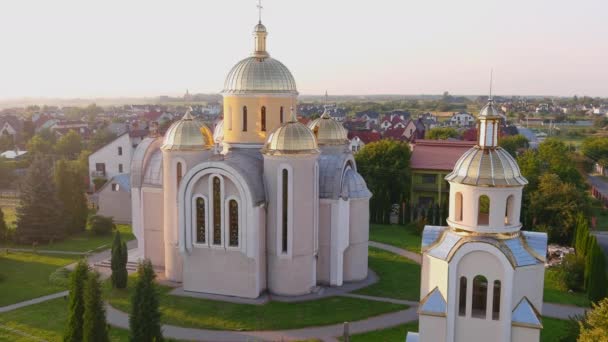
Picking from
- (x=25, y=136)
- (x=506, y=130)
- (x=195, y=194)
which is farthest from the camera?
(x=25, y=136)

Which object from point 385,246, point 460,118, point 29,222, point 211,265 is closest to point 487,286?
point 211,265

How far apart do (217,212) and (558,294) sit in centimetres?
1699

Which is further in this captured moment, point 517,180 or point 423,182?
point 423,182

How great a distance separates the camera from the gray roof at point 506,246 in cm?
1594

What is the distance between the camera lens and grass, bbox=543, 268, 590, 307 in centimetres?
2597

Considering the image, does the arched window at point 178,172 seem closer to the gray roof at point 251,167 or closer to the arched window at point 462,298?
the gray roof at point 251,167

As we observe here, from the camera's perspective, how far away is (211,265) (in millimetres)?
26047

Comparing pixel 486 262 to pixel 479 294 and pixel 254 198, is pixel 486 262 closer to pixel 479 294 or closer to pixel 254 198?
pixel 479 294

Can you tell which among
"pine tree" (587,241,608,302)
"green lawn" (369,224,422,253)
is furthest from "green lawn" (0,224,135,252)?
"pine tree" (587,241,608,302)

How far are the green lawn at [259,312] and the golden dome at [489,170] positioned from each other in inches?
392

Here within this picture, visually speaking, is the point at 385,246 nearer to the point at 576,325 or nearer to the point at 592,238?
the point at 592,238

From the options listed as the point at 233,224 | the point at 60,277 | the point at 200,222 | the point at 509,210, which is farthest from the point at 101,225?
the point at 509,210

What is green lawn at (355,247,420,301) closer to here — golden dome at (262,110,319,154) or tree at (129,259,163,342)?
golden dome at (262,110,319,154)

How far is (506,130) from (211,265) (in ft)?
227
